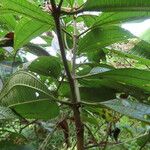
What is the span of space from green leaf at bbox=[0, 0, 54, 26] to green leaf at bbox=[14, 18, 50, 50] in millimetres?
49

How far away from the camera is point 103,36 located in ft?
2.92

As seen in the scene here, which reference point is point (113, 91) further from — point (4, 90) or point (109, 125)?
point (4, 90)

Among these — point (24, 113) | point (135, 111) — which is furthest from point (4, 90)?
point (135, 111)

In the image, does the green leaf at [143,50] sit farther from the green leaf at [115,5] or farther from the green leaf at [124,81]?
the green leaf at [115,5]

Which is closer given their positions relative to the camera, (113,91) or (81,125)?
(81,125)

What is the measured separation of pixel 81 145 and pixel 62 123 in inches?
6.6

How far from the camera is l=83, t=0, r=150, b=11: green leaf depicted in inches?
26.1

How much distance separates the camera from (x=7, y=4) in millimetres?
726

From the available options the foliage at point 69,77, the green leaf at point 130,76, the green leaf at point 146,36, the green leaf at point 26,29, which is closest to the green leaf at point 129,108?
the foliage at point 69,77

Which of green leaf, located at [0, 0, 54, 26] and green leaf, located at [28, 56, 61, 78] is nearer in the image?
green leaf, located at [0, 0, 54, 26]

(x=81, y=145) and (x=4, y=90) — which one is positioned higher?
(x=4, y=90)

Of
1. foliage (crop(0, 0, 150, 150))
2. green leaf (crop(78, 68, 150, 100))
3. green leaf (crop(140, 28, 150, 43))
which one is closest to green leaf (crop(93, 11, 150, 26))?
foliage (crop(0, 0, 150, 150))

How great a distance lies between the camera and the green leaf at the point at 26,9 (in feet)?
2.32

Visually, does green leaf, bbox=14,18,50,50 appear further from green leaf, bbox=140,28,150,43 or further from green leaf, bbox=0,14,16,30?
green leaf, bbox=140,28,150,43
